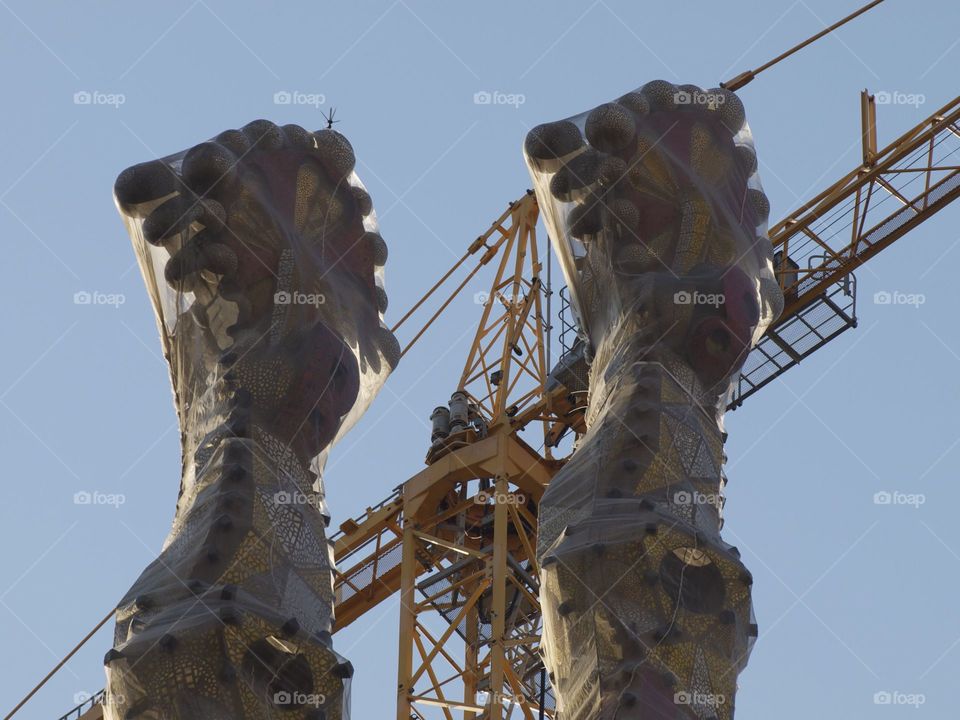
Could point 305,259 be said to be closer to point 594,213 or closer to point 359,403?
point 359,403

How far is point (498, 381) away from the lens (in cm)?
4056

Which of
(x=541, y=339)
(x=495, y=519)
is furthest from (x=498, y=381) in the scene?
(x=495, y=519)

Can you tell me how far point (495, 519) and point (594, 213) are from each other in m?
23.1

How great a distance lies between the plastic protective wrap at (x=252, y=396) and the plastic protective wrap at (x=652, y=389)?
4.29ft

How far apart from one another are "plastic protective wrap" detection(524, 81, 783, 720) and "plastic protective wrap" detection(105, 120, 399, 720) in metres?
1.31

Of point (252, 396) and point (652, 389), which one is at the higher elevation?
point (252, 396)

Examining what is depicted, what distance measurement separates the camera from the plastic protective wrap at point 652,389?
11734mm

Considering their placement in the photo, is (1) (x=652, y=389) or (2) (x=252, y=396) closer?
(1) (x=652, y=389)

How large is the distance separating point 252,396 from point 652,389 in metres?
2.36

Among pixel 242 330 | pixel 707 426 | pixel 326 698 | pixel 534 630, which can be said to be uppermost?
pixel 534 630

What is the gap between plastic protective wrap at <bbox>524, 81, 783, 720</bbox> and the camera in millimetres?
11734

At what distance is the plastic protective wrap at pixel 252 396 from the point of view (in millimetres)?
11688

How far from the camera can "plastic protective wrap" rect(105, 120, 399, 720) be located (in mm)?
11688

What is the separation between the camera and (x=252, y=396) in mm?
13156
